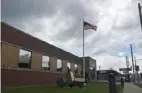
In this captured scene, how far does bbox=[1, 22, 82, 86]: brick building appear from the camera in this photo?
23.1 m

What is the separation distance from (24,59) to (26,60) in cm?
67

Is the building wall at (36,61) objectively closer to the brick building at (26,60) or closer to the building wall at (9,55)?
the brick building at (26,60)

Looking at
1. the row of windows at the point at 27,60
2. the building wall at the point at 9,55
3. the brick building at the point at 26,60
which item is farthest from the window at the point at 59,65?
the building wall at the point at 9,55

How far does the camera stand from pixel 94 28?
106ft

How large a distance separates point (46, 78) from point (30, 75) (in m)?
5.65

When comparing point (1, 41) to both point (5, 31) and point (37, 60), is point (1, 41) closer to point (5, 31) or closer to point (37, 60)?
point (5, 31)

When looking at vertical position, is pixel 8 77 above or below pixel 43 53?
below

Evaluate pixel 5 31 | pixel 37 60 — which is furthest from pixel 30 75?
pixel 5 31

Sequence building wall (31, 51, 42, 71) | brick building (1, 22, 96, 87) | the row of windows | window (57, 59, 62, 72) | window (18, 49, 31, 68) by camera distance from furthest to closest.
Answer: window (57, 59, 62, 72) → building wall (31, 51, 42, 71) → the row of windows → window (18, 49, 31, 68) → brick building (1, 22, 96, 87)

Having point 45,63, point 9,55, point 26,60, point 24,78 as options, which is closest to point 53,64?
point 45,63

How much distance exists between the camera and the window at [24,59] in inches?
1016

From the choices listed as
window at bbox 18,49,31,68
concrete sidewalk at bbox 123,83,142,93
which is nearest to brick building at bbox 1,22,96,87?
window at bbox 18,49,31,68

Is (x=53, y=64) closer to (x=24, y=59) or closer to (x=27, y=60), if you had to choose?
(x=27, y=60)

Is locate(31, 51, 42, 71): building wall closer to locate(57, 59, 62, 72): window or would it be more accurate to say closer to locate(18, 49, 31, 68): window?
locate(18, 49, 31, 68): window
